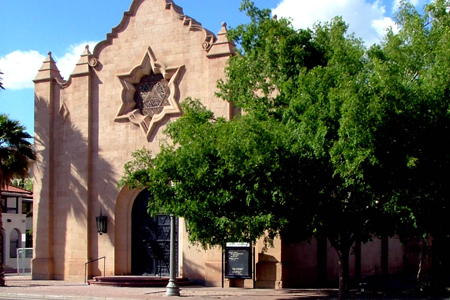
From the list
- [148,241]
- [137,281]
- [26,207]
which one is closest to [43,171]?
[148,241]

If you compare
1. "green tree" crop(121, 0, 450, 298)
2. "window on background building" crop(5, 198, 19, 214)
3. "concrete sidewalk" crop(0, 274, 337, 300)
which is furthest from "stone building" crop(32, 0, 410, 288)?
"window on background building" crop(5, 198, 19, 214)

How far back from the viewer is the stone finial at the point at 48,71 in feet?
91.4

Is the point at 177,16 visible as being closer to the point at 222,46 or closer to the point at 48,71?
the point at 222,46

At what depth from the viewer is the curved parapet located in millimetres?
24297

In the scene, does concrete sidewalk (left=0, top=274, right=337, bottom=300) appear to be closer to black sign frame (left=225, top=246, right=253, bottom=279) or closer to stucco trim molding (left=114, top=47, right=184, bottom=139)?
black sign frame (left=225, top=246, right=253, bottom=279)

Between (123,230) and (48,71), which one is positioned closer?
(123,230)

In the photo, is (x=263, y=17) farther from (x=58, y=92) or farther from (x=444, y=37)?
(x=58, y=92)

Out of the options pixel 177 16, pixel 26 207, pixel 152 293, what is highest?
pixel 177 16

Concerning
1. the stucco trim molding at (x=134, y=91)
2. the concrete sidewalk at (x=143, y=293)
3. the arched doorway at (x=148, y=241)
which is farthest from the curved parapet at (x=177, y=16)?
the concrete sidewalk at (x=143, y=293)

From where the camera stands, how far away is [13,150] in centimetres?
2634

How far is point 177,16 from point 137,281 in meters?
10.6

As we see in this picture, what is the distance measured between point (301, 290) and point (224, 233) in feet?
20.3

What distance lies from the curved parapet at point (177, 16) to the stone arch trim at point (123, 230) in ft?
20.7

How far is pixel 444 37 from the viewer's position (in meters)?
16.3
